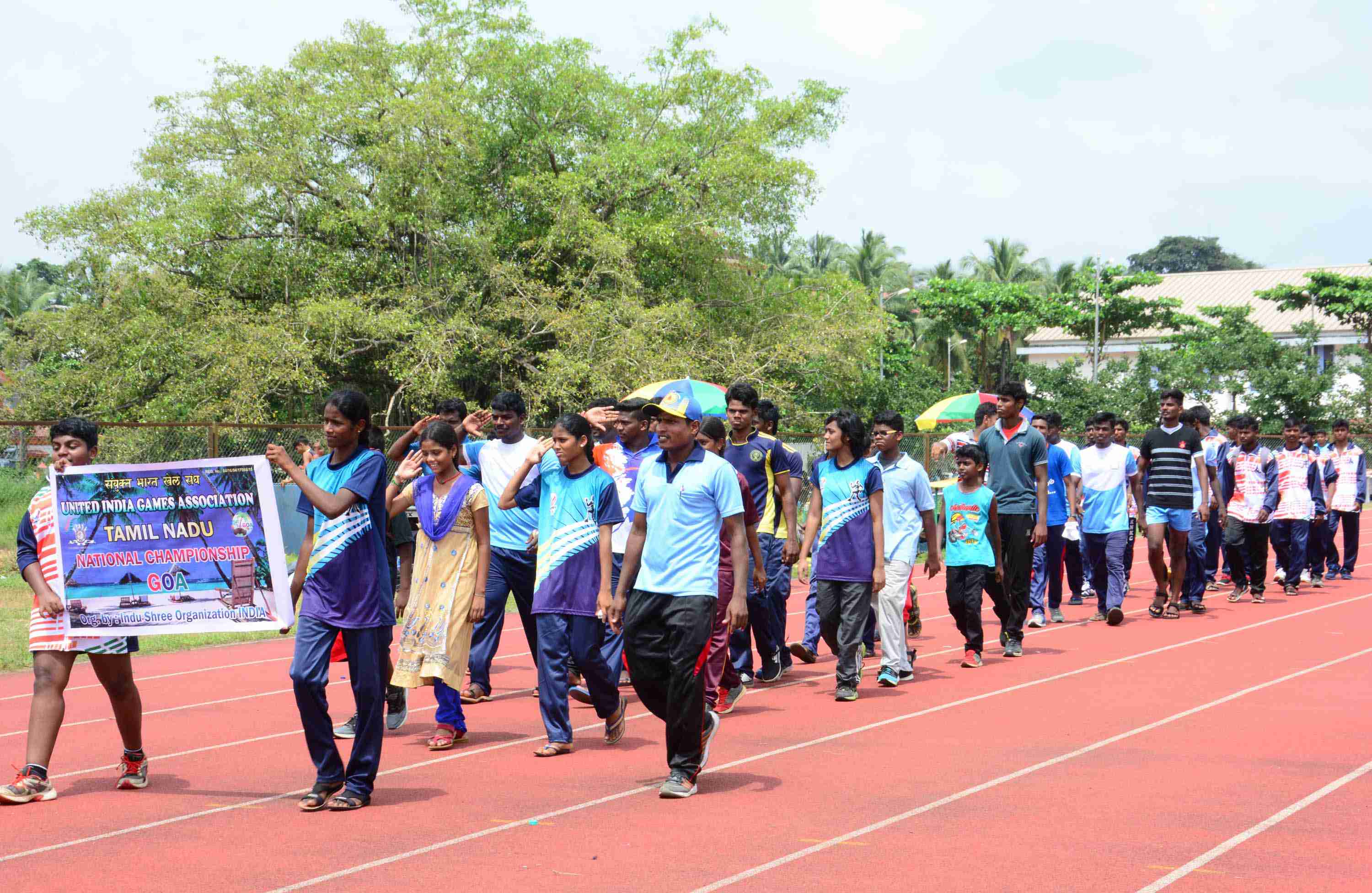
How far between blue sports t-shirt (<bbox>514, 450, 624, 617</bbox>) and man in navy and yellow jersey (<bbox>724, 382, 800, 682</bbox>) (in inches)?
71.3

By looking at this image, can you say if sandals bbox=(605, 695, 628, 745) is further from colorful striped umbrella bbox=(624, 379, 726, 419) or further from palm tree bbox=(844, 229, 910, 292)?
palm tree bbox=(844, 229, 910, 292)

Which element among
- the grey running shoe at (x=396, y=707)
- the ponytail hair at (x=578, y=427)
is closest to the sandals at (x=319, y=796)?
the grey running shoe at (x=396, y=707)

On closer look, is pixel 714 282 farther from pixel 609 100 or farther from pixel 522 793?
pixel 522 793

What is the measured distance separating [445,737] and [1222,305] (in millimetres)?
55352

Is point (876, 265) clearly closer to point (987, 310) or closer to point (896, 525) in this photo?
point (987, 310)

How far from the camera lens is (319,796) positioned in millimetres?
5906

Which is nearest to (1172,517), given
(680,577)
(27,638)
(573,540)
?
(573,540)

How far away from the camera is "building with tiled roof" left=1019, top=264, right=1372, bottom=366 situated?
192 feet

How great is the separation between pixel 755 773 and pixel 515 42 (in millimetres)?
24491

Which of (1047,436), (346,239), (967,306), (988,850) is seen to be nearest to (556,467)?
(988,850)

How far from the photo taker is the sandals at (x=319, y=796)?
5.88m

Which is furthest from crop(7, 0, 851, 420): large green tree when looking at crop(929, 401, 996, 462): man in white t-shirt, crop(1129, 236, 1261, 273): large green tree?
crop(1129, 236, 1261, 273): large green tree

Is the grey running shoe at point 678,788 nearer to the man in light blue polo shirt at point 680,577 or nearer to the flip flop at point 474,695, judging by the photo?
the man in light blue polo shirt at point 680,577

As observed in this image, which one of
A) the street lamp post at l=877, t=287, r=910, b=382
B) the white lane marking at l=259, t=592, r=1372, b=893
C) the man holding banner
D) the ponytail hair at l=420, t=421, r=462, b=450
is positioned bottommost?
the white lane marking at l=259, t=592, r=1372, b=893
